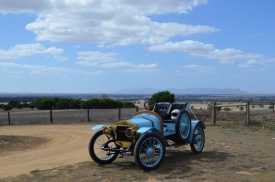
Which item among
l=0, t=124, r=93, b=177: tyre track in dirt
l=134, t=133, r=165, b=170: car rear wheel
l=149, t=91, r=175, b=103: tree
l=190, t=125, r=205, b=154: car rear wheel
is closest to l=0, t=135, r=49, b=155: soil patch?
l=0, t=124, r=93, b=177: tyre track in dirt

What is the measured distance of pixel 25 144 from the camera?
14.6 meters

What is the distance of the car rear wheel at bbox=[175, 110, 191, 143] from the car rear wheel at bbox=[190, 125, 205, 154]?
0.39m

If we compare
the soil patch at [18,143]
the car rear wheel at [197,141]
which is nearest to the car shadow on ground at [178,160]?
the car rear wheel at [197,141]

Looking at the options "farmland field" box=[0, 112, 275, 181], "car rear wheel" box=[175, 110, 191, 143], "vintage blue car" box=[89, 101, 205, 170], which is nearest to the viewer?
"farmland field" box=[0, 112, 275, 181]

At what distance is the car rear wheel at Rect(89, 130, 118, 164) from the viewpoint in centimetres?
967

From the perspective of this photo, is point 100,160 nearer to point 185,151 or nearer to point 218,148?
point 185,151

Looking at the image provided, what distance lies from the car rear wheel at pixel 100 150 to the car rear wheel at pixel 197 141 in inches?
91.4

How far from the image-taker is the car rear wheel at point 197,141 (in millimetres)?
11039

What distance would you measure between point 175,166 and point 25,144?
7.23 metres

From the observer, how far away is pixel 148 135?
891 centimetres

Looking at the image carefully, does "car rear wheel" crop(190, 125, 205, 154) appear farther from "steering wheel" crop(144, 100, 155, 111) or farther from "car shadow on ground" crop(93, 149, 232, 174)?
"steering wheel" crop(144, 100, 155, 111)

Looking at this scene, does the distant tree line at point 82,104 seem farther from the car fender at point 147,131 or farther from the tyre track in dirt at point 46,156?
the car fender at point 147,131

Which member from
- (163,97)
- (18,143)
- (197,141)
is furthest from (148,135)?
(163,97)

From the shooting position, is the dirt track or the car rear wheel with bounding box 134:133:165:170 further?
the car rear wheel with bounding box 134:133:165:170
